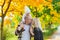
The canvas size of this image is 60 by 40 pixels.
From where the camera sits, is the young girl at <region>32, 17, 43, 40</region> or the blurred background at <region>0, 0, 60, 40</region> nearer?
the young girl at <region>32, 17, 43, 40</region>

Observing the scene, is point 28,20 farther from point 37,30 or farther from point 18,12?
point 18,12

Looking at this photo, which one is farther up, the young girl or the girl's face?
the girl's face

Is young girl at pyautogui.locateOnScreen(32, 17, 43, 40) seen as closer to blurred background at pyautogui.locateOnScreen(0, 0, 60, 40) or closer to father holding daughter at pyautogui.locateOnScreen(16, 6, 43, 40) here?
father holding daughter at pyautogui.locateOnScreen(16, 6, 43, 40)

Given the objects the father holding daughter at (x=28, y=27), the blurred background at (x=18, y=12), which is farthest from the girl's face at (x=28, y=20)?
the blurred background at (x=18, y=12)

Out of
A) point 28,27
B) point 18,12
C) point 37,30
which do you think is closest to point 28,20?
point 28,27

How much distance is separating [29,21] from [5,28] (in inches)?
32.4

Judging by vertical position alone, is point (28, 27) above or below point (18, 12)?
below

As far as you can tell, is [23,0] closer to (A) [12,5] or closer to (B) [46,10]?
(A) [12,5]

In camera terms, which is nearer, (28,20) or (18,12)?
(28,20)

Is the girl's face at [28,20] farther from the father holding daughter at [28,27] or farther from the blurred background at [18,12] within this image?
the blurred background at [18,12]

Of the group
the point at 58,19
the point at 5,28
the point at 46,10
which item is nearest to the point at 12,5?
the point at 5,28

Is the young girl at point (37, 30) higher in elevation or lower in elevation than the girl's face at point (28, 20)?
lower

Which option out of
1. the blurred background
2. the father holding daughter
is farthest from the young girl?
the blurred background

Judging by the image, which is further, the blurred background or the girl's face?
the blurred background
